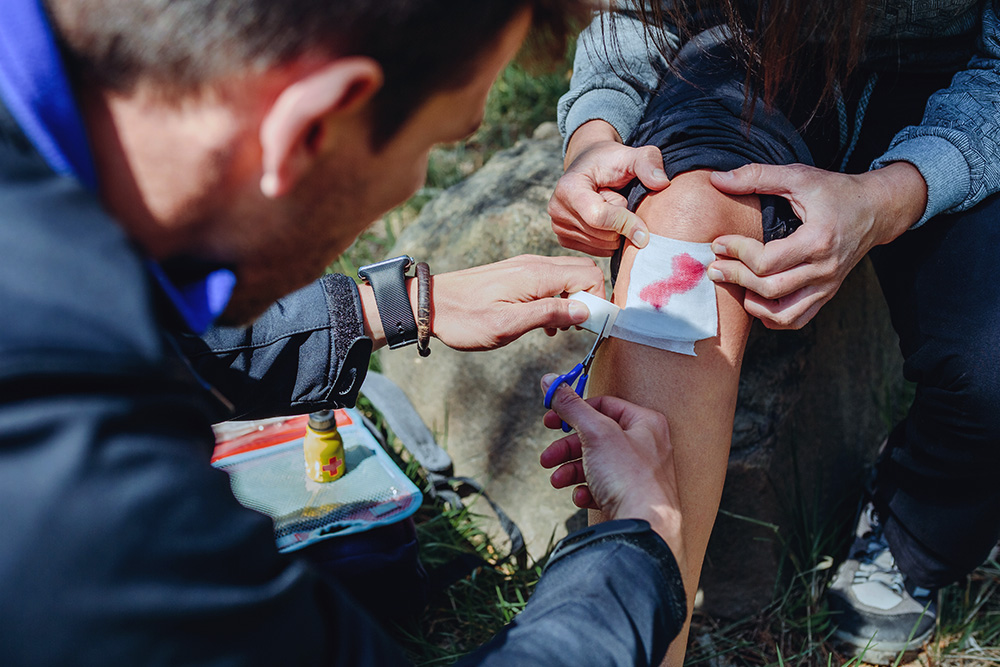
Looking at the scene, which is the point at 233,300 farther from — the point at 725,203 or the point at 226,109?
the point at 725,203

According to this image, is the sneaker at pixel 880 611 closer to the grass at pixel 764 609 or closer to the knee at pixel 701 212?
the grass at pixel 764 609

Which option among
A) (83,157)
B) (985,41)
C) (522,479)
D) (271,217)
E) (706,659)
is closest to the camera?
(83,157)

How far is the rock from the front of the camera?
71.5 inches

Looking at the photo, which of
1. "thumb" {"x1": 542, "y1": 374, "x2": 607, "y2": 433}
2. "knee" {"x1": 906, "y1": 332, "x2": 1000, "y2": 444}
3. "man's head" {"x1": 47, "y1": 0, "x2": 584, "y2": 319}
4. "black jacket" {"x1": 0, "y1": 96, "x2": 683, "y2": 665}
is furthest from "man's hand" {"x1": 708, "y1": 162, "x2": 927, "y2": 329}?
"black jacket" {"x1": 0, "y1": 96, "x2": 683, "y2": 665}

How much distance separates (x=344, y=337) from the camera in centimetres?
155

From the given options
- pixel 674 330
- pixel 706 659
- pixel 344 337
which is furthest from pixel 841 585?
pixel 344 337

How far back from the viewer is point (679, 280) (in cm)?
135

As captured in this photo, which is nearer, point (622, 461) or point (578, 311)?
point (622, 461)

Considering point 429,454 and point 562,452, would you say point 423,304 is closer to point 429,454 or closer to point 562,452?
point 562,452

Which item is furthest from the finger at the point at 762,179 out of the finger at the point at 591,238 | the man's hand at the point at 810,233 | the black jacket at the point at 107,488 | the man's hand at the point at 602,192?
the black jacket at the point at 107,488

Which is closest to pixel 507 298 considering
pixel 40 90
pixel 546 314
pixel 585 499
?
Result: pixel 546 314

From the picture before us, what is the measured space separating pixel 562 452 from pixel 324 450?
0.77 meters

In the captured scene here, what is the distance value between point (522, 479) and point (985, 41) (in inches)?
57.0

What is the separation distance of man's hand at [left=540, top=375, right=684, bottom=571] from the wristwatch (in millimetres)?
444
